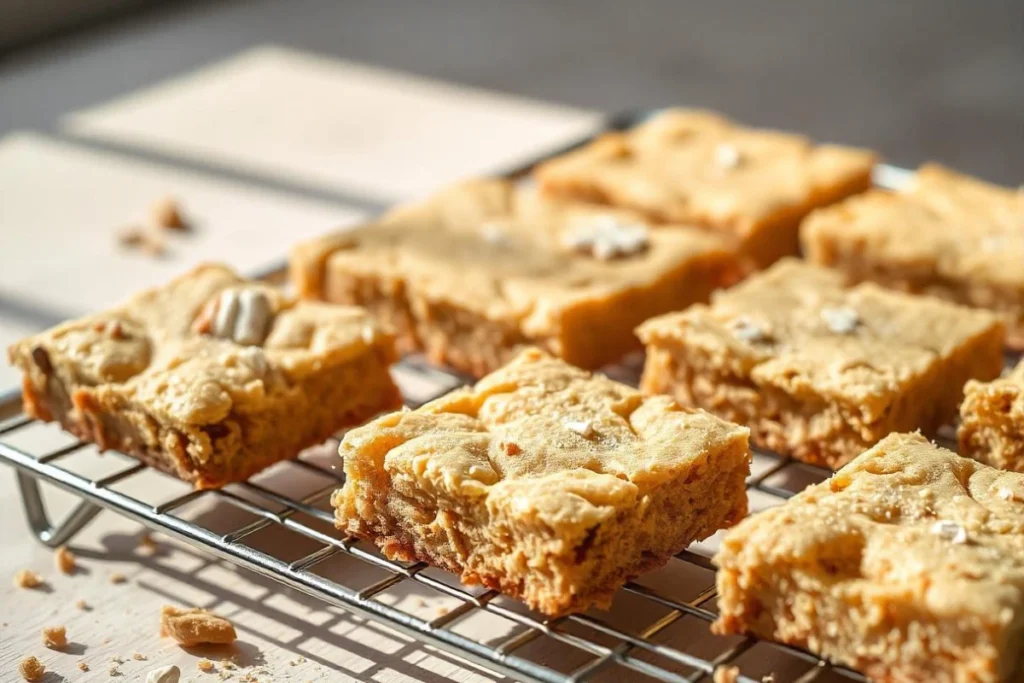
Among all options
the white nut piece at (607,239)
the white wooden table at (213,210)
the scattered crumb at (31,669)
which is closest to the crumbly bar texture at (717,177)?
the white nut piece at (607,239)

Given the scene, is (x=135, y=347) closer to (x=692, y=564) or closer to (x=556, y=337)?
(x=556, y=337)

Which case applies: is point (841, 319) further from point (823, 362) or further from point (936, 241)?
point (936, 241)

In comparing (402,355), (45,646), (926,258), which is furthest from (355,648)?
(926,258)

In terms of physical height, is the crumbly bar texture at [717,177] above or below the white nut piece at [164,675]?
above

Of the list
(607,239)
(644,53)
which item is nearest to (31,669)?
(607,239)

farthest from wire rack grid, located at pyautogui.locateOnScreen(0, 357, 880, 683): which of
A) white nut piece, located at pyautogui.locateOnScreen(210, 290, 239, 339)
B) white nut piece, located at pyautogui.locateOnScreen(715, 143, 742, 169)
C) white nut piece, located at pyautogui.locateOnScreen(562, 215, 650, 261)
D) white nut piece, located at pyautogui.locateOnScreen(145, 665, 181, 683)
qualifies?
white nut piece, located at pyautogui.locateOnScreen(715, 143, 742, 169)

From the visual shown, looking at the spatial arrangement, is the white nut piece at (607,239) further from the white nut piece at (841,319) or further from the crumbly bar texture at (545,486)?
the crumbly bar texture at (545,486)
